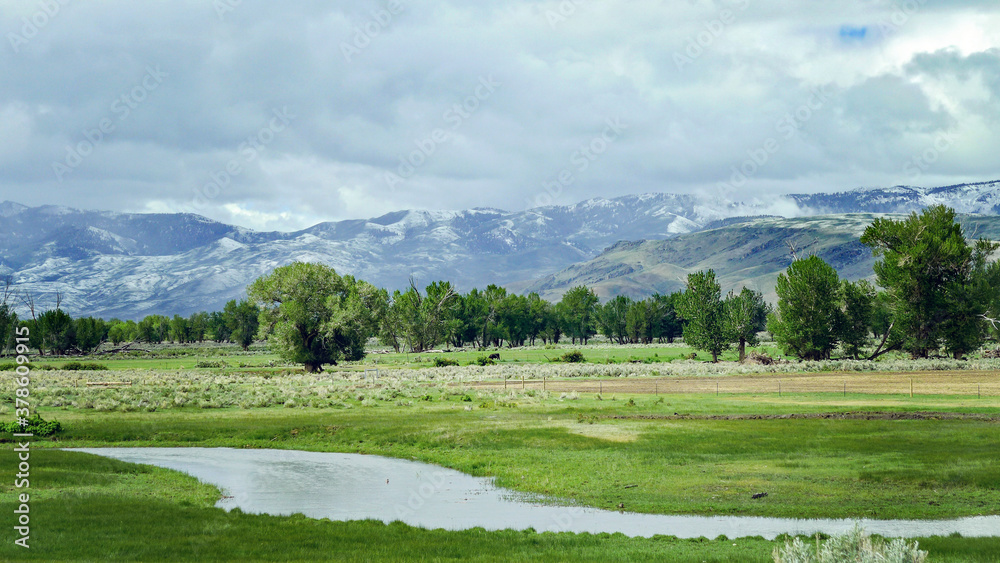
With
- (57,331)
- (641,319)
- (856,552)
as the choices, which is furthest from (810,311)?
(57,331)

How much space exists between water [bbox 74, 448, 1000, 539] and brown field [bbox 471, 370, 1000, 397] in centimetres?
3332

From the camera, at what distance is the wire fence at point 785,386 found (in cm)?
6126

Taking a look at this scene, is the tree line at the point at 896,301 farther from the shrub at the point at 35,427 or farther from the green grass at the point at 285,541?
the green grass at the point at 285,541

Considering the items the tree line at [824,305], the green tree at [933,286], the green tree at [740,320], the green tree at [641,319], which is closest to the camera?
the tree line at [824,305]

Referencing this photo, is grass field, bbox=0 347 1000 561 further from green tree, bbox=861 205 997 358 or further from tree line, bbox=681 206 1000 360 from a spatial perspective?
tree line, bbox=681 206 1000 360

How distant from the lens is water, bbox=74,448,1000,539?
22.8m

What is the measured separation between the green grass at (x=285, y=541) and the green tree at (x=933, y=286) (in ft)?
281

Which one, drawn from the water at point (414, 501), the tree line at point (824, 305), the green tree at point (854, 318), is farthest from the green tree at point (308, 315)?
the green tree at point (854, 318)

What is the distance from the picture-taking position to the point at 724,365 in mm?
98000

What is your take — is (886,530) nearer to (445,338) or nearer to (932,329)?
(932,329)

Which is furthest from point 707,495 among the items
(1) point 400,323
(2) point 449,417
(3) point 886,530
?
(1) point 400,323

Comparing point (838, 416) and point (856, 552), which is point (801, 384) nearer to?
point (838, 416)

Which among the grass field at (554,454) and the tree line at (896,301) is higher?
the tree line at (896,301)

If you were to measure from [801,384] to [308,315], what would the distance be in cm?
5723
